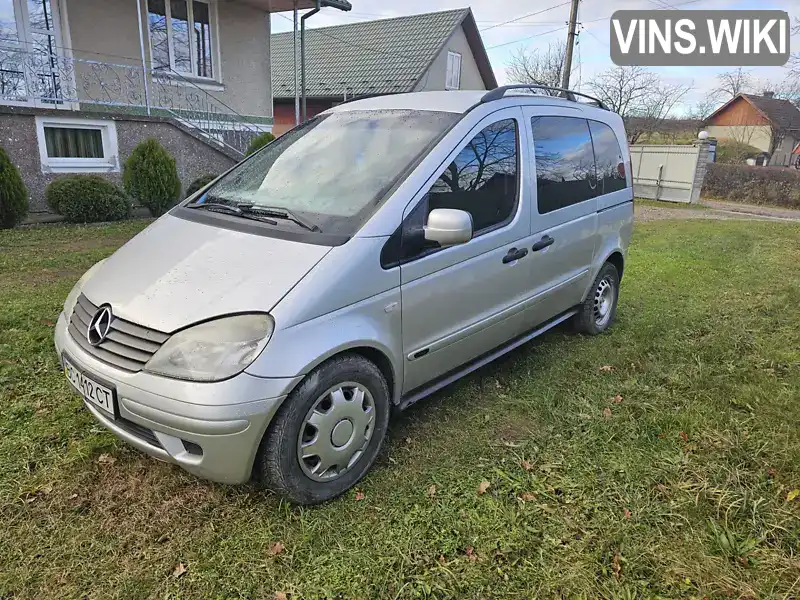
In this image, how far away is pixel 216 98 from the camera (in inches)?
511

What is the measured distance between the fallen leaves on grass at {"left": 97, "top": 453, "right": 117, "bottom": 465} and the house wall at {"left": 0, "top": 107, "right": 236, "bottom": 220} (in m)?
7.44

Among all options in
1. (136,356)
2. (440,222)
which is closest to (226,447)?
(136,356)

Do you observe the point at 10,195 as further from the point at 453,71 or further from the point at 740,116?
the point at 740,116

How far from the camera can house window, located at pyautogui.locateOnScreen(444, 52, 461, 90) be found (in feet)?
78.7

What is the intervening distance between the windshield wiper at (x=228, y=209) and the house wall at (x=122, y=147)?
7052mm

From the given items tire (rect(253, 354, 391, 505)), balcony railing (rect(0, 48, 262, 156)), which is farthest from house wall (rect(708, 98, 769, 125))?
tire (rect(253, 354, 391, 505))

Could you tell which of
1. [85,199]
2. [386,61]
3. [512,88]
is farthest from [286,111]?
[512,88]

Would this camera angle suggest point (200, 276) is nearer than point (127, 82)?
Yes

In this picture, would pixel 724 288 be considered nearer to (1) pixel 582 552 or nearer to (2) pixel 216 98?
(1) pixel 582 552

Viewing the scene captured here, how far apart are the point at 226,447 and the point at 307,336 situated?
55cm

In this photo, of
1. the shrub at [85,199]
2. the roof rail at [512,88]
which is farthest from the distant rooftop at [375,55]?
the roof rail at [512,88]

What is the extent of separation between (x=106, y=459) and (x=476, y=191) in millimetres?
2458

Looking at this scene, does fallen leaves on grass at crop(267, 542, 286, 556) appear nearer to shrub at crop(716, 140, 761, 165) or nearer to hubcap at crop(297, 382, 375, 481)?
hubcap at crop(297, 382, 375, 481)

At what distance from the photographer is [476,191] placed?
3.16 metres
